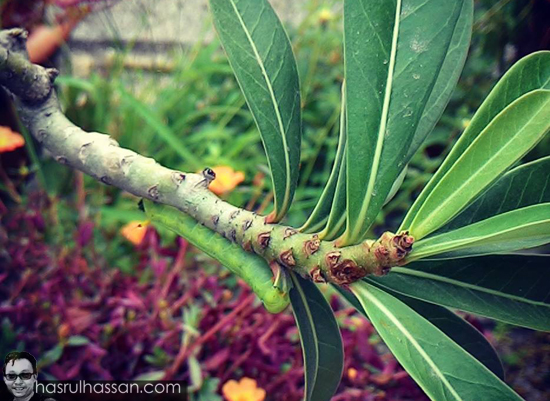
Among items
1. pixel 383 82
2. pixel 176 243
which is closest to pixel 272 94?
pixel 383 82

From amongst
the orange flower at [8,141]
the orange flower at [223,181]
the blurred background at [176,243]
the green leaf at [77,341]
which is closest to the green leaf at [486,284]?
the blurred background at [176,243]

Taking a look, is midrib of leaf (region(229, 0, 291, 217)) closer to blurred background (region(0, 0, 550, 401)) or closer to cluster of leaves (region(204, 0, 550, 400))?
cluster of leaves (region(204, 0, 550, 400))

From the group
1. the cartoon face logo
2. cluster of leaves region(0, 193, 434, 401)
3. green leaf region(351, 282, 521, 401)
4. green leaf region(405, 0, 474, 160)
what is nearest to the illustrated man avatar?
the cartoon face logo

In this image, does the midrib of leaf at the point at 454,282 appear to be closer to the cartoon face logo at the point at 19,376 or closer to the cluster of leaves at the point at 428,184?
the cluster of leaves at the point at 428,184

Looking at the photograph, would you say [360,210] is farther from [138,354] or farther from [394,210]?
[394,210]

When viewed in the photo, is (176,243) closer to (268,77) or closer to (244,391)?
(244,391)

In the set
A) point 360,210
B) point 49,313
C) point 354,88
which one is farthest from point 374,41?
point 49,313
